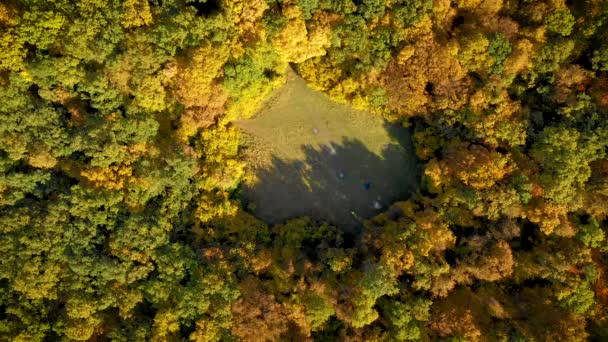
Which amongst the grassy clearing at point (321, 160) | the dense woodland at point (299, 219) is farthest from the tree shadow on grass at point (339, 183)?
the dense woodland at point (299, 219)

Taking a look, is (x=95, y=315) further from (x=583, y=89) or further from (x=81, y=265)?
(x=583, y=89)

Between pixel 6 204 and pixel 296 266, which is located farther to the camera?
pixel 296 266

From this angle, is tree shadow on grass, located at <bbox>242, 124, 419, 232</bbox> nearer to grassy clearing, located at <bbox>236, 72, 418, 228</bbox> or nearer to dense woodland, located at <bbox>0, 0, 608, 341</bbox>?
grassy clearing, located at <bbox>236, 72, 418, 228</bbox>

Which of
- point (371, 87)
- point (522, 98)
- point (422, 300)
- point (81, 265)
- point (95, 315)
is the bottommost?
point (422, 300)

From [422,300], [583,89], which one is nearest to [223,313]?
[422,300]

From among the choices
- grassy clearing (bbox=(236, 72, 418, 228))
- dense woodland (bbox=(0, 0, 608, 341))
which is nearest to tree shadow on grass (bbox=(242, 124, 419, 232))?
grassy clearing (bbox=(236, 72, 418, 228))

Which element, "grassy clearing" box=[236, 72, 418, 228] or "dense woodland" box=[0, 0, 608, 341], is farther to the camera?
"grassy clearing" box=[236, 72, 418, 228]
